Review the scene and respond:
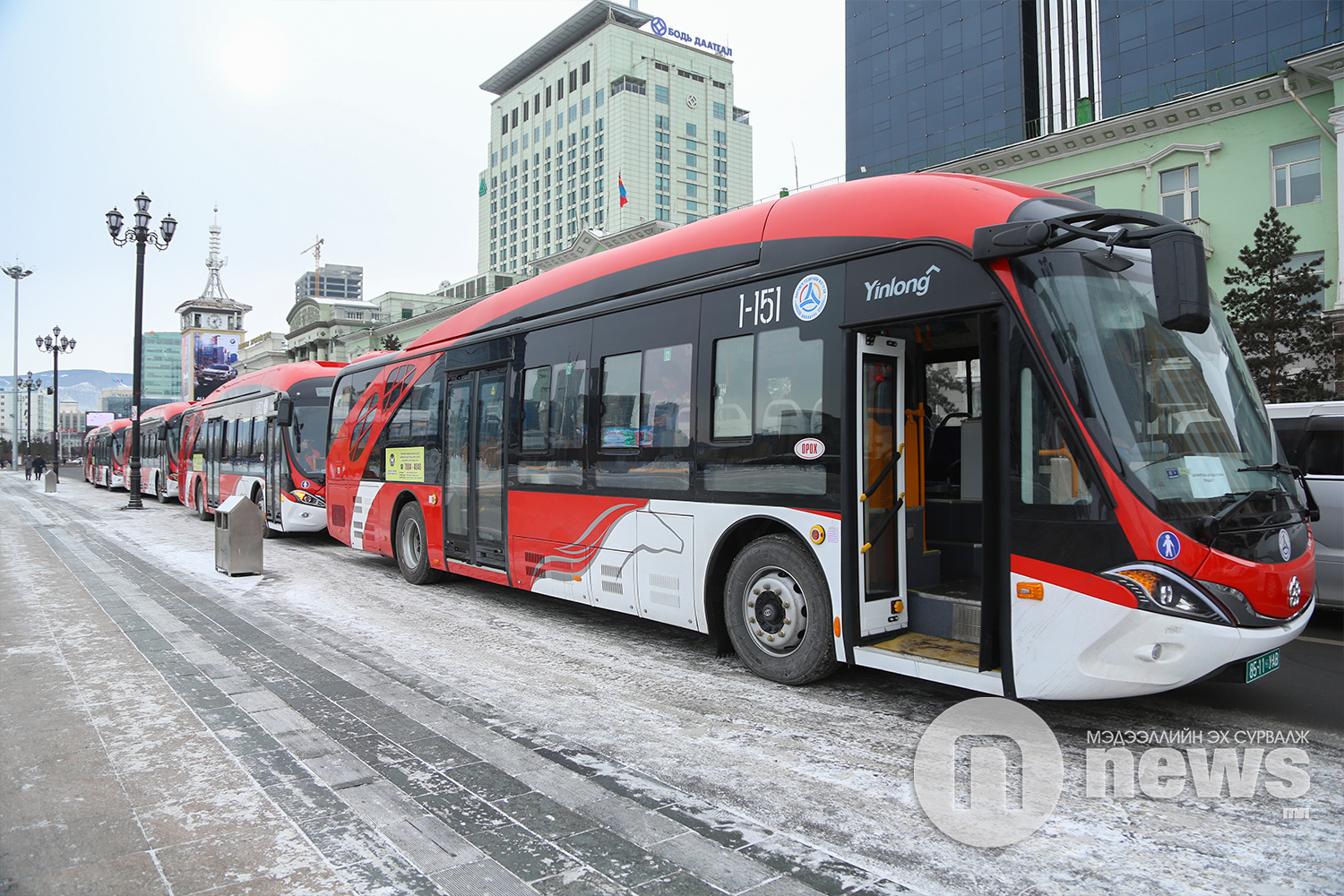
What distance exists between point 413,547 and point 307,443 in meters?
6.40

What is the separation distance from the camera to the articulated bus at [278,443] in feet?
51.9

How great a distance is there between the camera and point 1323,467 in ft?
25.7

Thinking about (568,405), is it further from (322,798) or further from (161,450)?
(161,450)

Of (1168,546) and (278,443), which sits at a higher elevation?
(278,443)

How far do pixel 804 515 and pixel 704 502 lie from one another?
994 mm

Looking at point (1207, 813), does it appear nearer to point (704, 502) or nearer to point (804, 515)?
point (804, 515)

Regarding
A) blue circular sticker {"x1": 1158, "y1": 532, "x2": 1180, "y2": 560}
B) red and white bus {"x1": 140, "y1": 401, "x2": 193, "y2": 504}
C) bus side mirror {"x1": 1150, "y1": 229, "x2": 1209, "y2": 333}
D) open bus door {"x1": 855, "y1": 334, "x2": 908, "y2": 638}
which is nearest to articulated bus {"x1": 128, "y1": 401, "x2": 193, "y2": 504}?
red and white bus {"x1": 140, "y1": 401, "x2": 193, "y2": 504}

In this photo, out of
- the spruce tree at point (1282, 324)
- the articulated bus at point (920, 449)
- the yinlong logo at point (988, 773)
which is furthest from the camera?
the spruce tree at point (1282, 324)

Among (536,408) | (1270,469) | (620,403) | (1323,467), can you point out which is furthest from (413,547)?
(1323,467)

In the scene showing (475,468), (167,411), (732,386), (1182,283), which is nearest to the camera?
(1182,283)

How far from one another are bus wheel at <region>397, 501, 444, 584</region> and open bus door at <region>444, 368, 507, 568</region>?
0.72m

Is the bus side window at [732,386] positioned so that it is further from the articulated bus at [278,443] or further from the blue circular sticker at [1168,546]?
the articulated bus at [278,443]

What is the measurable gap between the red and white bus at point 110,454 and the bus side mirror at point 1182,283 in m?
40.1

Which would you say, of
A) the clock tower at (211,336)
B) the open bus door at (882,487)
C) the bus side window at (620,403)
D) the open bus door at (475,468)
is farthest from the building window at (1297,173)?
the clock tower at (211,336)
